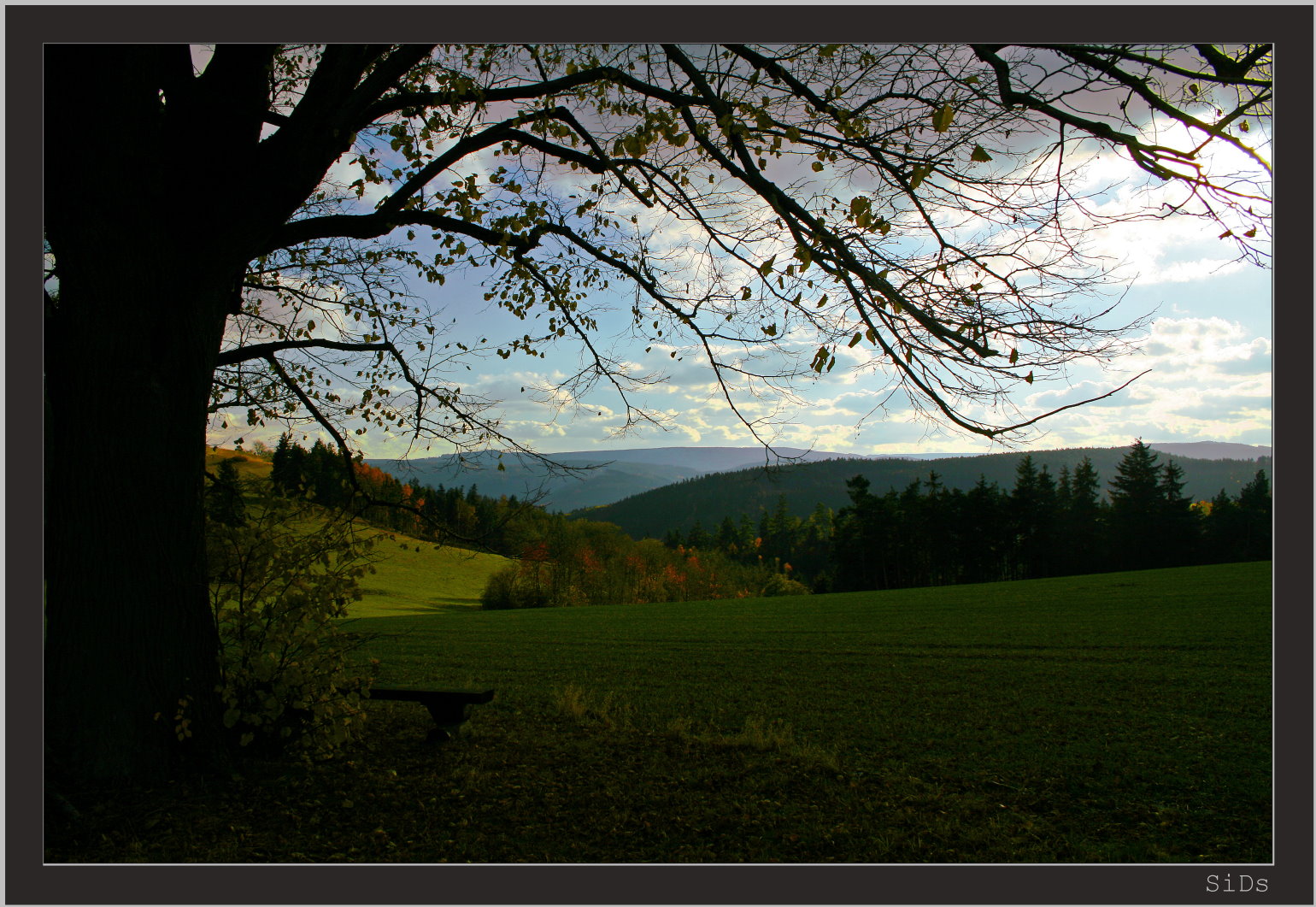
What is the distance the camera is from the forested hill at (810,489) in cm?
4088

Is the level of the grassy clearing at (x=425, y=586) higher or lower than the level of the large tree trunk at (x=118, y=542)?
lower

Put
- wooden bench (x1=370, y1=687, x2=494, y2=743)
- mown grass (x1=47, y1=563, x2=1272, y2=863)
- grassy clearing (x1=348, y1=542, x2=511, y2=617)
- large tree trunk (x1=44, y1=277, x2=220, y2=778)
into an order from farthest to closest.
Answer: grassy clearing (x1=348, y1=542, x2=511, y2=617) < wooden bench (x1=370, y1=687, x2=494, y2=743) < large tree trunk (x1=44, y1=277, x2=220, y2=778) < mown grass (x1=47, y1=563, x2=1272, y2=863)

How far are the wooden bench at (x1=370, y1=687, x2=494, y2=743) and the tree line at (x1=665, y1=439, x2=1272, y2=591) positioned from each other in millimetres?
31424

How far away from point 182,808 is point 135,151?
362 cm

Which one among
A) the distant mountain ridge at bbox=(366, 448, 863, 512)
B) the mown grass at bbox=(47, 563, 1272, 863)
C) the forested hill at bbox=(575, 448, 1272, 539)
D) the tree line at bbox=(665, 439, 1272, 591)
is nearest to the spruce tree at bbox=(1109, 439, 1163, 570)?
the tree line at bbox=(665, 439, 1272, 591)

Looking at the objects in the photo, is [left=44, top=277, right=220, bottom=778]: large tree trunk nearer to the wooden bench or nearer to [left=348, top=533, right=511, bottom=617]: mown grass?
the wooden bench

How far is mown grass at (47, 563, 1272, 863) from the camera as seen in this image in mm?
3523

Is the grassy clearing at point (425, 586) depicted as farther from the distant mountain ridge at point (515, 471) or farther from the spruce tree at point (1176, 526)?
the spruce tree at point (1176, 526)

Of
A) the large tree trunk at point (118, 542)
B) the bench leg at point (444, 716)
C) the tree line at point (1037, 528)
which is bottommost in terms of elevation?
Answer: the tree line at point (1037, 528)

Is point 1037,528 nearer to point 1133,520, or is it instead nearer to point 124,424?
point 1133,520

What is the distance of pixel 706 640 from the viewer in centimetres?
2092

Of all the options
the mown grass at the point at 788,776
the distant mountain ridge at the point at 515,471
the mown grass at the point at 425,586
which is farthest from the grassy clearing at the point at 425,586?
the distant mountain ridge at the point at 515,471

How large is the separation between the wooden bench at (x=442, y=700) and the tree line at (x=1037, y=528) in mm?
31424
